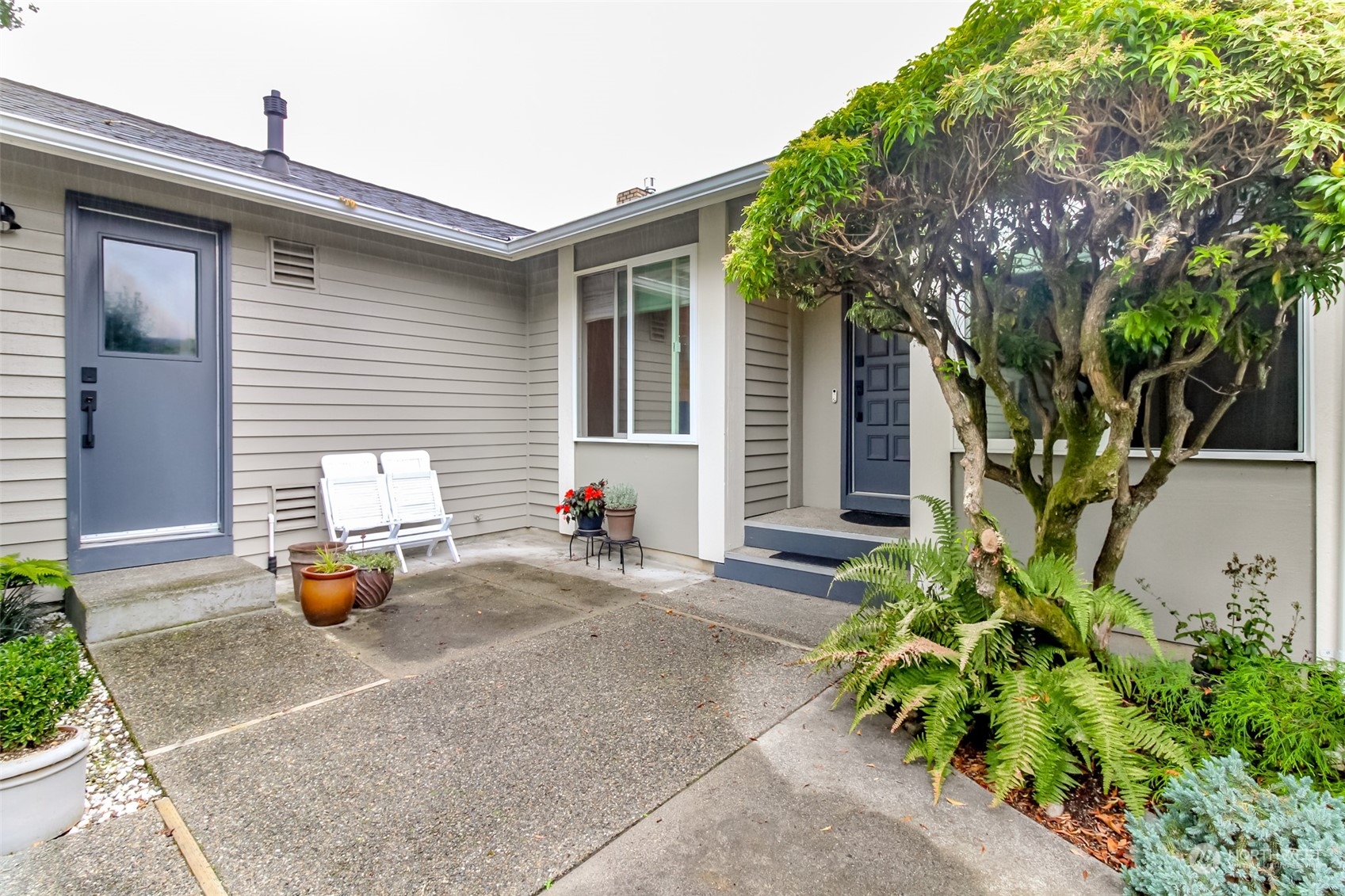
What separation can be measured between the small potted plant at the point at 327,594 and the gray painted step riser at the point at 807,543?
2884mm

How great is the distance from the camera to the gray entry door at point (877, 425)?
5102 millimetres

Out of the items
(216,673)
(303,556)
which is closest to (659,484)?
(303,556)

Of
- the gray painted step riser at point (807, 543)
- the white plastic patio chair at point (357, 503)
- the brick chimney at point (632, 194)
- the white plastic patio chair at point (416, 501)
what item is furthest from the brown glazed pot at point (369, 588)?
the brick chimney at point (632, 194)

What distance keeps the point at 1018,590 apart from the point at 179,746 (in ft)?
10.6

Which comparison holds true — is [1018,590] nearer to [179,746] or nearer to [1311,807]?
[1311,807]

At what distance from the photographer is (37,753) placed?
1.71 metres

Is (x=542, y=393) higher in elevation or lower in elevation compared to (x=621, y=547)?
higher

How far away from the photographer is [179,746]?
7.42 feet

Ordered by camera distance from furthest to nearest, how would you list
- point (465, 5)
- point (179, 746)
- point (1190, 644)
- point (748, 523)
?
1. point (465, 5)
2. point (748, 523)
3. point (1190, 644)
4. point (179, 746)

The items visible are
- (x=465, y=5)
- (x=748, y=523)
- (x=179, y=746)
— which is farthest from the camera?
(x=465, y=5)

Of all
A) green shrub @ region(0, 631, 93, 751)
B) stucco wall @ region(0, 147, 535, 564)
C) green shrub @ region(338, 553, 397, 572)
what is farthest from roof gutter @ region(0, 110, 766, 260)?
green shrub @ region(0, 631, 93, 751)

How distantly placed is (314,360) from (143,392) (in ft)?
3.72

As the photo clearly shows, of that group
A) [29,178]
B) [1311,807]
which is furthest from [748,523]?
[29,178]

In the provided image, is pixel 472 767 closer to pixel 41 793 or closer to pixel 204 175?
pixel 41 793
